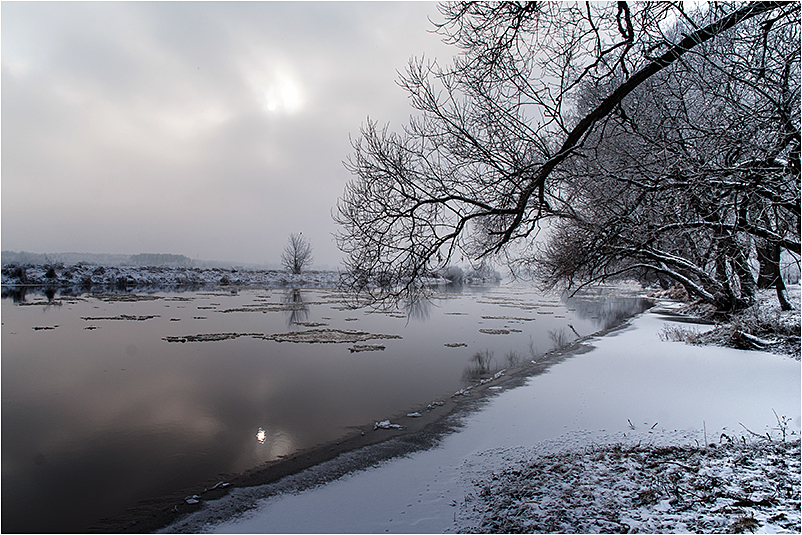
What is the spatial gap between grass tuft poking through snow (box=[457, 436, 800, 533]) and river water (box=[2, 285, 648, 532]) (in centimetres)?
339

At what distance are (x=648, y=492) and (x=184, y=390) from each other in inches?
350

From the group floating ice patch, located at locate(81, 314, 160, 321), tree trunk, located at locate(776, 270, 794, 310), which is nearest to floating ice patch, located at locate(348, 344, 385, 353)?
floating ice patch, located at locate(81, 314, 160, 321)

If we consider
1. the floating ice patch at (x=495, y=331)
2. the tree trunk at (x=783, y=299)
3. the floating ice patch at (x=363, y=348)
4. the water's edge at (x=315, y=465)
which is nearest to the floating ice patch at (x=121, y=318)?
the floating ice patch at (x=363, y=348)

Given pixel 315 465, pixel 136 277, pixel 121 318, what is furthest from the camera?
pixel 136 277

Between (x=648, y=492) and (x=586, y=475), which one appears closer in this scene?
(x=648, y=492)

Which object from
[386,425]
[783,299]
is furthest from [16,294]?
[783,299]

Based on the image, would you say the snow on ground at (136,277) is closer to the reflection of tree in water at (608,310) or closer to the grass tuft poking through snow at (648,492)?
the reflection of tree in water at (608,310)

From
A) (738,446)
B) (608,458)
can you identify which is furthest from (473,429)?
(738,446)

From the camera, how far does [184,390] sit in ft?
30.8

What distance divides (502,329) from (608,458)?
14.5 metres

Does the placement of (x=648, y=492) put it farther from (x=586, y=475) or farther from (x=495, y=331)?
(x=495, y=331)

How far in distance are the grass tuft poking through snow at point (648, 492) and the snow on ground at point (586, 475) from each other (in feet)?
0.05

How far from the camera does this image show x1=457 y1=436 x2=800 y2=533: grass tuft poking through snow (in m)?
3.19

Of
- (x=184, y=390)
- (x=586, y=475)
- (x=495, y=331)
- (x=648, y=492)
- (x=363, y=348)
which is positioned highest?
(x=648, y=492)
